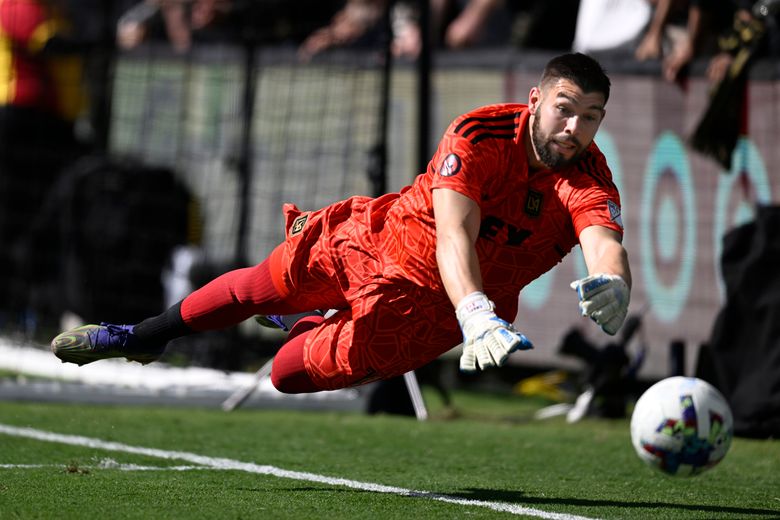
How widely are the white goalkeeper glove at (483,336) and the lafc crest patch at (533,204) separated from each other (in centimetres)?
75

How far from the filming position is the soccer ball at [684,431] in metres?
4.84

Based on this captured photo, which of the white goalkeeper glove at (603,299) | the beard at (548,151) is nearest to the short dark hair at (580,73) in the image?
the beard at (548,151)

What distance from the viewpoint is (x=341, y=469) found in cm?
621

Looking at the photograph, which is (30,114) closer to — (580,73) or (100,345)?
(100,345)

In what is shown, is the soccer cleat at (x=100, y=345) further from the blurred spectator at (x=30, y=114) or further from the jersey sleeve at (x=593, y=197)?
the blurred spectator at (x=30, y=114)

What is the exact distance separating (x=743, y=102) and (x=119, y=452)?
17.0 ft

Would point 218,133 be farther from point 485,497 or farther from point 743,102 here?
point 485,497

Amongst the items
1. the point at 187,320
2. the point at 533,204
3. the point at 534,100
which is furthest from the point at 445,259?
the point at 187,320

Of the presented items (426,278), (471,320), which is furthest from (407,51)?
(471,320)

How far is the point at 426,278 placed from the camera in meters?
5.28

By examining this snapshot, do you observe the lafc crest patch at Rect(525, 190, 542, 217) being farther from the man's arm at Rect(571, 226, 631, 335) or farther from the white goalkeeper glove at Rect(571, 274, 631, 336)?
the white goalkeeper glove at Rect(571, 274, 631, 336)

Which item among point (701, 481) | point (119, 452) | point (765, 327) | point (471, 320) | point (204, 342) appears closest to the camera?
point (471, 320)

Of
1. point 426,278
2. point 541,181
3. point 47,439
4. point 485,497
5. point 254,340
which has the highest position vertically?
point 541,181

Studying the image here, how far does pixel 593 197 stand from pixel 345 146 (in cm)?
695
